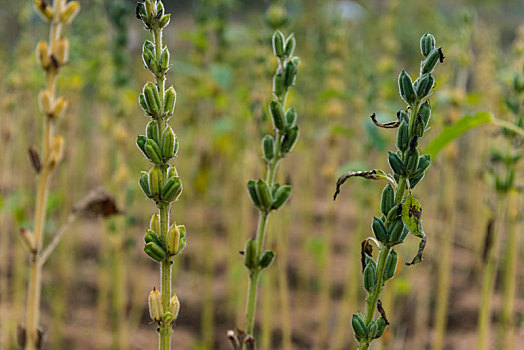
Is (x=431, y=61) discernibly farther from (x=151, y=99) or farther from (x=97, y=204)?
(x=97, y=204)

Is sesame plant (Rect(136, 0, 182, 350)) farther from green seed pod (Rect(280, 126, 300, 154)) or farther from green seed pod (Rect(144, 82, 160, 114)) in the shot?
green seed pod (Rect(280, 126, 300, 154))

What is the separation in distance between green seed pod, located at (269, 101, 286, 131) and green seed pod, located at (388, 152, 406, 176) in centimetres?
12

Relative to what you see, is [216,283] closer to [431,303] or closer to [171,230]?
[431,303]

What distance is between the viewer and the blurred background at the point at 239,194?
A: 114 cm

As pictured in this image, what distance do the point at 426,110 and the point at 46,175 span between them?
16.1 inches

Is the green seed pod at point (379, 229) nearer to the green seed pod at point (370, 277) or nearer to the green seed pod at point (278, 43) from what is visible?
the green seed pod at point (370, 277)

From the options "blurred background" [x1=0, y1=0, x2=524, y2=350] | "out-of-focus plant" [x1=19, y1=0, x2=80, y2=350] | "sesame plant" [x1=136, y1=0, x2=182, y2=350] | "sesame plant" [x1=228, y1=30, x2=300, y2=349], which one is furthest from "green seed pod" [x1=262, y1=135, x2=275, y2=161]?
"blurred background" [x1=0, y1=0, x2=524, y2=350]

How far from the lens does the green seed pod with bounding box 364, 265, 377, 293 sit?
388 millimetres

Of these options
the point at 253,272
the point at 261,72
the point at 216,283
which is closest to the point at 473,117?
the point at 253,272

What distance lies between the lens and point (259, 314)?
5.96 feet

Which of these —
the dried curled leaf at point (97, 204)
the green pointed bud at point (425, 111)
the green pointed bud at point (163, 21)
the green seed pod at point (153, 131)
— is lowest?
the dried curled leaf at point (97, 204)

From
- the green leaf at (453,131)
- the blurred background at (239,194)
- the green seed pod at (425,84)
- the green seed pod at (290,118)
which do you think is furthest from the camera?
the blurred background at (239,194)

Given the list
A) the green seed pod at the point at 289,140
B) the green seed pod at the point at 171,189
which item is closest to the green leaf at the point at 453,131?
the green seed pod at the point at 289,140

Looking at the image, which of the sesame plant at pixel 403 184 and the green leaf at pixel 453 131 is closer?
the sesame plant at pixel 403 184
